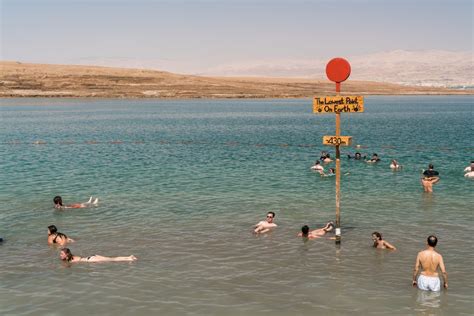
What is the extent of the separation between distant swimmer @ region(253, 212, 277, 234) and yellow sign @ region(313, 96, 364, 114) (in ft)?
19.3

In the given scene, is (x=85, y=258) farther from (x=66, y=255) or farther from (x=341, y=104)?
(x=341, y=104)

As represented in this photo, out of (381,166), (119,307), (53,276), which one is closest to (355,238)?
(119,307)

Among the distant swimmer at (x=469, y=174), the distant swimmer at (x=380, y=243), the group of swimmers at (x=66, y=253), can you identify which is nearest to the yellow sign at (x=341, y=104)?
the distant swimmer at (x=380, y=243)

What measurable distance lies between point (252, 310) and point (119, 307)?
4.08 metres

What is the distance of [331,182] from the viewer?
114 feet

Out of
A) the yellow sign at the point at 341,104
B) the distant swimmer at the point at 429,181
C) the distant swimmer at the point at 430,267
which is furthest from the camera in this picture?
the distant swimmer at the point at 429,181

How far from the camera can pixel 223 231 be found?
75.3 ft

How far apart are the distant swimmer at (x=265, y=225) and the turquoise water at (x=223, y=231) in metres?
0.48

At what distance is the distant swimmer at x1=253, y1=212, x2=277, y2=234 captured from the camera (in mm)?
22672

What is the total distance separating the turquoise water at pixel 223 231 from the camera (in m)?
15.6

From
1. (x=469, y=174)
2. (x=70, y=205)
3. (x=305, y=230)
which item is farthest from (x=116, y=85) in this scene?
(x=305, y=230)

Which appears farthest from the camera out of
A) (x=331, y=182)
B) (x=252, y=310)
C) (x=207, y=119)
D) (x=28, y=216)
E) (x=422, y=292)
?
(x=207, y=119)

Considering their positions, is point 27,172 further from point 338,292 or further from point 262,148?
point 338,292

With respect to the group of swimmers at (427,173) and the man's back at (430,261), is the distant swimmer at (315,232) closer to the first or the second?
the man's back at (430,261)
